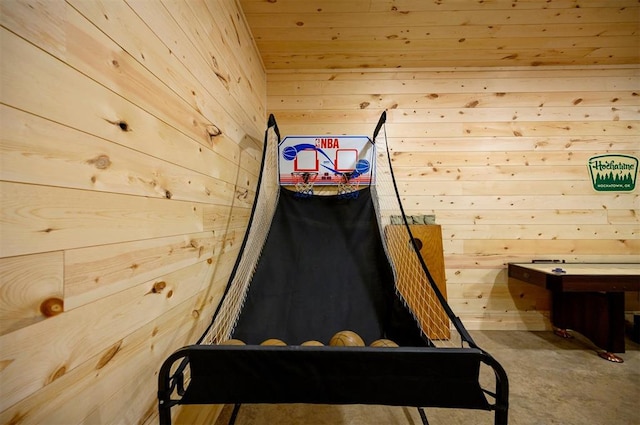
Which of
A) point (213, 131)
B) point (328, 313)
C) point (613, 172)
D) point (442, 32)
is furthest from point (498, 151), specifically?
point (213, 131)

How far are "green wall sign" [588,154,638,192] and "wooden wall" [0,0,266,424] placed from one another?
10.5ft

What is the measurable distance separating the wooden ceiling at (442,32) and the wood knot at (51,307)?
187 cm

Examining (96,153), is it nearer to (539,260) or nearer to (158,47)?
(158,47)

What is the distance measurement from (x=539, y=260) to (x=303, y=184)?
2187mm

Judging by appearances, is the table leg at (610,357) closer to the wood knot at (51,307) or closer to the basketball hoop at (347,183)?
the basketball hoop at (347,183)

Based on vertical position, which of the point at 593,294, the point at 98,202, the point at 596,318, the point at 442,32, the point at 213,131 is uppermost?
the point at 442,32

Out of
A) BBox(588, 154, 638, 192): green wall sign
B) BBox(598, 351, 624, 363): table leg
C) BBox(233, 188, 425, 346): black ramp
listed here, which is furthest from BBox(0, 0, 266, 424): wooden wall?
BBox(588, 154, 638, 192): green wall sign

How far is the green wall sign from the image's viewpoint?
7.26ft

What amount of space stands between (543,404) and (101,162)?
2226mm

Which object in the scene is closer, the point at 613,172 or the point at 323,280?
the point at 323,280

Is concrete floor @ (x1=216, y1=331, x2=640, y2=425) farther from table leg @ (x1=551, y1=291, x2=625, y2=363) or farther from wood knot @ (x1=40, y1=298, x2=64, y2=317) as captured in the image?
wood knot @ (x1=40, y1=298, x2=64, y2=317)

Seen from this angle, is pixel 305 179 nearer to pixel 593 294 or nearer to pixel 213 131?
pixel 213 131

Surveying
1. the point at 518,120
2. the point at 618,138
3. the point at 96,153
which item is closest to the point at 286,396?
the point at 96,153

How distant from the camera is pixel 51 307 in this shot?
46 centimetres
